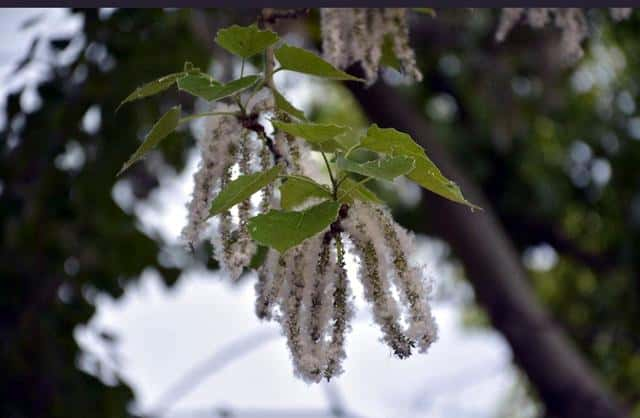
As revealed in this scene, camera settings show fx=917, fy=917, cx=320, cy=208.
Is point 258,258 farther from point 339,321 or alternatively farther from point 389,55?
point 389,55

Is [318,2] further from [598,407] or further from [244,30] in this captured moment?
[598,407]

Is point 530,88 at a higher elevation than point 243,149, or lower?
lower

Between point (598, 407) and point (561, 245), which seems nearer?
point (598, 407)

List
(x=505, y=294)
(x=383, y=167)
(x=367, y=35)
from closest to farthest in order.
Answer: (x=383, y=167) → (x=367, y=35) → (x=505, y=294)

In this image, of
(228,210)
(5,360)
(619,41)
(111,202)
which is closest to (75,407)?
(5,360)

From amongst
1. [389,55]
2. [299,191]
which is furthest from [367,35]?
[299,191]

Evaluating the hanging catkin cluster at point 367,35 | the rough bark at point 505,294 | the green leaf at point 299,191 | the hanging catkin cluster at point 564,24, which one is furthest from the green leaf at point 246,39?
the rough bark at point 505,294
